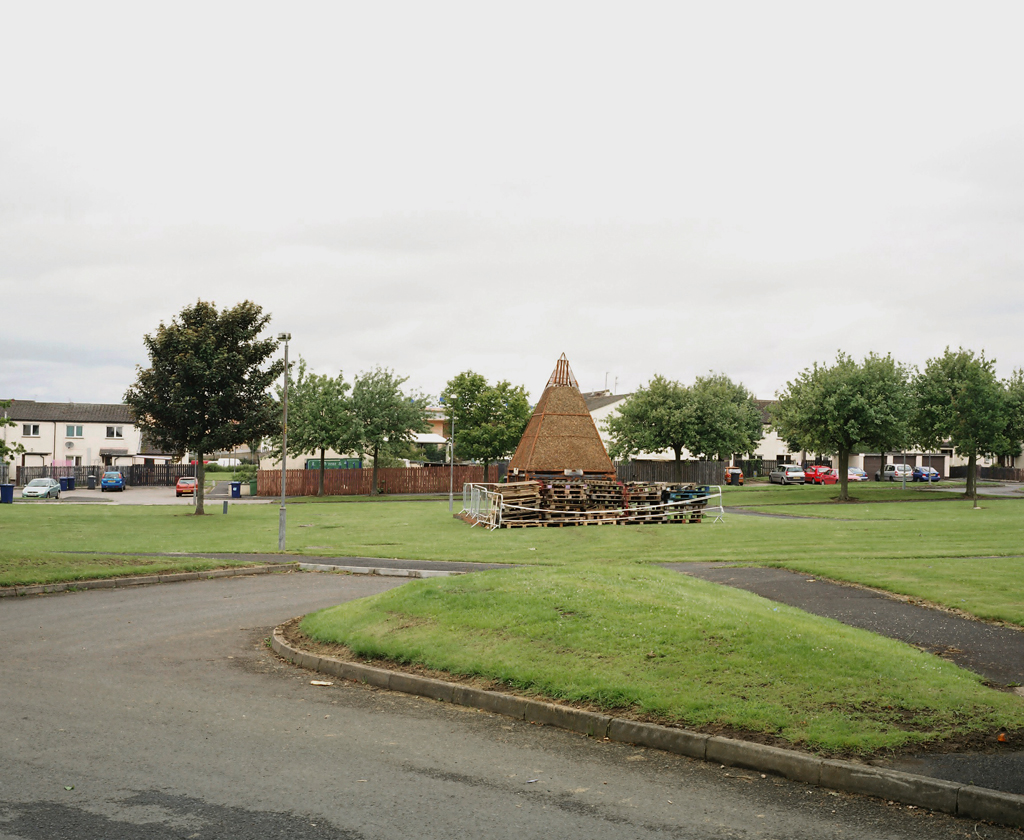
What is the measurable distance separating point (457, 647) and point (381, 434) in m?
54.0

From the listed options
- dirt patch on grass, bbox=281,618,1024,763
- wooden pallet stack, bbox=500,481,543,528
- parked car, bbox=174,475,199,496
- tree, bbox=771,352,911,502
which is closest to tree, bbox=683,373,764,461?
tree, bbox=771,352,911,502

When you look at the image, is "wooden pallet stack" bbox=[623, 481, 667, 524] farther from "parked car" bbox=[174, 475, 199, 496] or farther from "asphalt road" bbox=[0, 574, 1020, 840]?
"parked car" bbox=[174, 475, 199, 496]

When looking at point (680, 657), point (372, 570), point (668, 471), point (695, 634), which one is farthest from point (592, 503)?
point (668, 471)

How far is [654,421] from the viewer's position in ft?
203

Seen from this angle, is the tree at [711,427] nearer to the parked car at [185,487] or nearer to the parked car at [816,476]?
the parked car at [816,476]

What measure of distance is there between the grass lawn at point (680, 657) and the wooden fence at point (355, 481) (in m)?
54.1

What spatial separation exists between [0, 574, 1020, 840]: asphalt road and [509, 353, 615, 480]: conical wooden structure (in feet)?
92.0

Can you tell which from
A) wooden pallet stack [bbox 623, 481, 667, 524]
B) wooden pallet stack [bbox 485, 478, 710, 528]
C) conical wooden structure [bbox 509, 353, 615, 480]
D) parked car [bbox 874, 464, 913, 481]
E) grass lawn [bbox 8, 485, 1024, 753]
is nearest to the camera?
grass lawn [bbox 8, 485, 1024, 753]

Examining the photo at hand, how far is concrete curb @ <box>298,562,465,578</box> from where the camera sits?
1973 cm

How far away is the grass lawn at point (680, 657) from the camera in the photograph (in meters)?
7.04

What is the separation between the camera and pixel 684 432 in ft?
201

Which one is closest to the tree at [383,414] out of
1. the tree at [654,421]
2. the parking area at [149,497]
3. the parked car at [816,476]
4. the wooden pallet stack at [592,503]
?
the parking area at [149,497]

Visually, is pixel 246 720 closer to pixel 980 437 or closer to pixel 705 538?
pixel 705 538

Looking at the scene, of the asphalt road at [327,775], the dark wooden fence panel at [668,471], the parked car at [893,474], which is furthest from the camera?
the parked car at [893,474]
